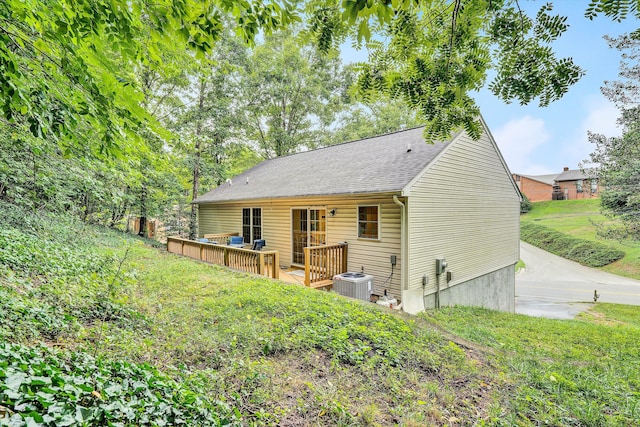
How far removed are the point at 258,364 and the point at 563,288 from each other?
66.9 feet

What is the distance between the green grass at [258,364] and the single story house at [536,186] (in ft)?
171

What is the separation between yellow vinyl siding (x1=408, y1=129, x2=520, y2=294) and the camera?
8148 mm

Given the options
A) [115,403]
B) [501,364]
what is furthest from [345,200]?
[115,403]

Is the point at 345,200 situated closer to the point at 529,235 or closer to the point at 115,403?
the point at 115,403

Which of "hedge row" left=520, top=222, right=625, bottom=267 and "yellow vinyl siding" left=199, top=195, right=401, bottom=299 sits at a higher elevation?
"yellow vinyl siding" left=199, top=195, right=401, bottom=299

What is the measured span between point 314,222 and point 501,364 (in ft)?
22.8

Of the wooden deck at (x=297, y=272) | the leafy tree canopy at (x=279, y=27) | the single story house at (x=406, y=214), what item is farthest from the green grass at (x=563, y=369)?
the leafy tree canopy at (x=279, y=27)

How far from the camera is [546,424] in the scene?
8.52ft

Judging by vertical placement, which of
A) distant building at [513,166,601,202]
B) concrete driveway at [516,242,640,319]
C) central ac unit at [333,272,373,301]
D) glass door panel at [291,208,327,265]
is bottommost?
concrete driveway at [516,242,640,319]

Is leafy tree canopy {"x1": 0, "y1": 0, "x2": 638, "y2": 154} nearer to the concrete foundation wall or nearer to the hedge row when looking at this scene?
the concrete foundation wall

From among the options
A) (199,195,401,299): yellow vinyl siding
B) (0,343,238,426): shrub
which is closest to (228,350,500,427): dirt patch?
(0,343,238,426): shrub

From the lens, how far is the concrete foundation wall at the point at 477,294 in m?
7.96

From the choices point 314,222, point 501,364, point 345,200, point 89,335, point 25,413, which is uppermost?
point 345,200

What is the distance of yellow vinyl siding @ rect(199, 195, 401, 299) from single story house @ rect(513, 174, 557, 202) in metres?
49.5
